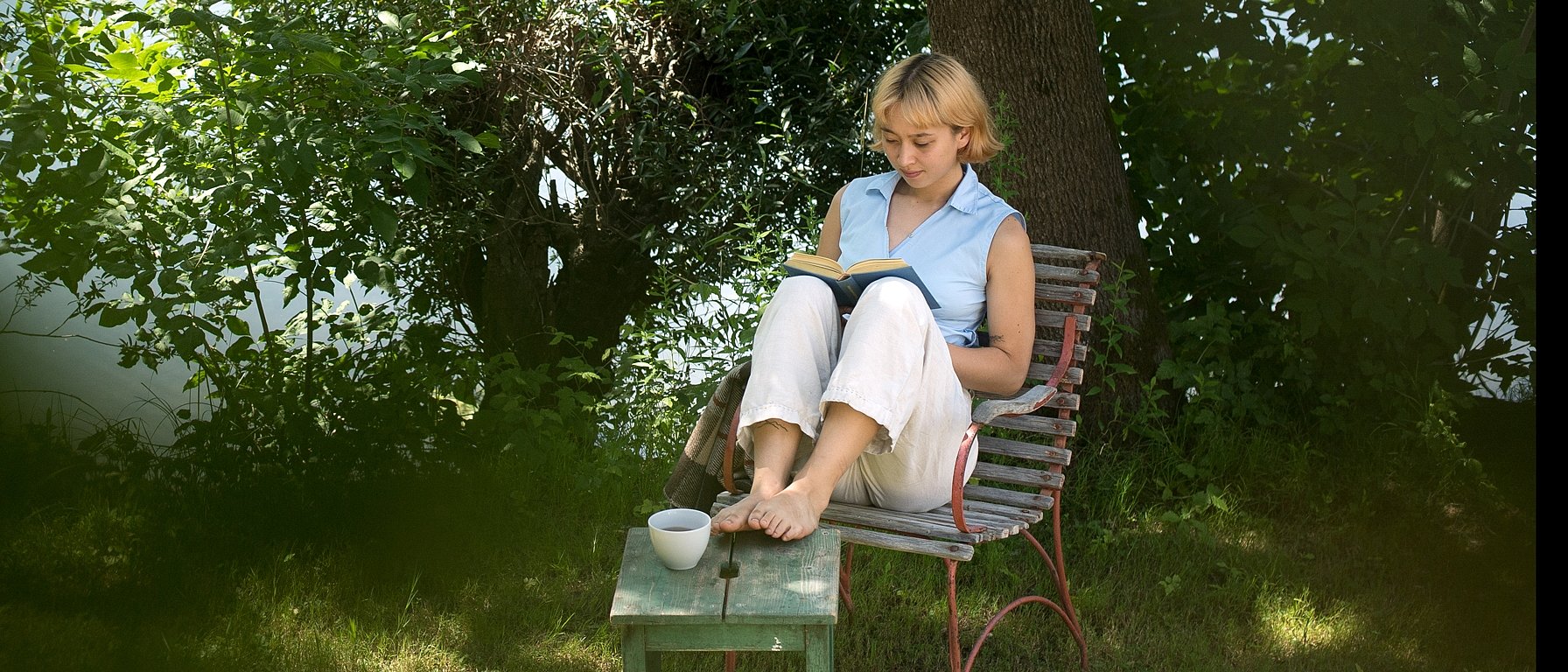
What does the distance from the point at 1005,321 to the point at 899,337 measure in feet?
1.54

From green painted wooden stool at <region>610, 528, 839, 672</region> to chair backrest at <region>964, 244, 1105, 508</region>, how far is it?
0.82 m

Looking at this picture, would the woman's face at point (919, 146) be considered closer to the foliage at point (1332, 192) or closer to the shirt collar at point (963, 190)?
the shirt collar at point (963, 190)

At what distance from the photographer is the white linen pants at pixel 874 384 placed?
2434 mm

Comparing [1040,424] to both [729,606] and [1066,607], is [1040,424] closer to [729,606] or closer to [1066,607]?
[1066,607]

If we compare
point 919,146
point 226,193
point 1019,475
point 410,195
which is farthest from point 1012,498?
point 410,195

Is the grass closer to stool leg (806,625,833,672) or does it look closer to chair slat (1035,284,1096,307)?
chair slat (1035,284,1096,307)

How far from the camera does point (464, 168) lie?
493 cm

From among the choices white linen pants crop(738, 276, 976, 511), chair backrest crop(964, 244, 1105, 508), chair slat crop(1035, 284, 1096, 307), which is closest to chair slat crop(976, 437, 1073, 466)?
chair backrest crop(964, 244, 1105, 508)

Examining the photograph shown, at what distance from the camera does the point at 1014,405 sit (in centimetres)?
266

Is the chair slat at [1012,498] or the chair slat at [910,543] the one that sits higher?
the chair slat at [1012,498]

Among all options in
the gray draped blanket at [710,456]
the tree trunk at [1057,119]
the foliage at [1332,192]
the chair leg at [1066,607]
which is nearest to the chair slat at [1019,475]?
the chair leg at [1066,607]

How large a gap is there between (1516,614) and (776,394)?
2124 millimetres

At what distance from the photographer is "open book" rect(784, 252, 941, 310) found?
8.55ft

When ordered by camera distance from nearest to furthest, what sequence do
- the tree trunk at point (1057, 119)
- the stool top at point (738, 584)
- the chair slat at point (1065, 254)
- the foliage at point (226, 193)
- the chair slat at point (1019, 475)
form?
the stool top at point (738, 584), the chair slat at point (1019, 475), the chair slat at point (1065, 254), the foliage at point (226, 193), the tree trunk at point (1057, 119)
